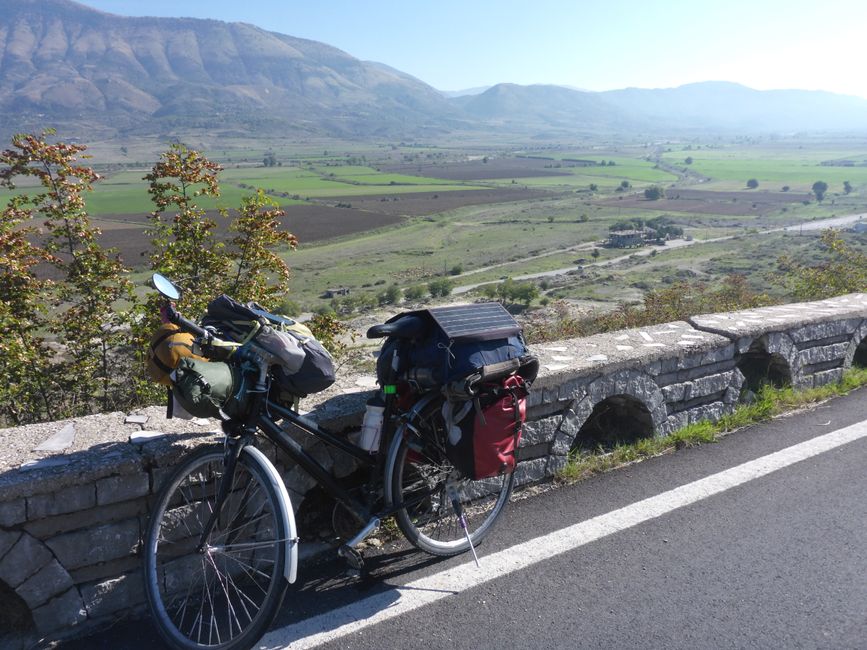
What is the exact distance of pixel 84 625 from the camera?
107 inches

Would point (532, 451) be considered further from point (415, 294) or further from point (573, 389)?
point (415, 294)

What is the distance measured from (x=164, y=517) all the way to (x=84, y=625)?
20.4 inches

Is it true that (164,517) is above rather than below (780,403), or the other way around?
above

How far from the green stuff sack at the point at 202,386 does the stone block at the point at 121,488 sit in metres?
0.48

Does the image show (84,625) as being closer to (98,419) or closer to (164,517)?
(164,517)

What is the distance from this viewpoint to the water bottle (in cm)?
313

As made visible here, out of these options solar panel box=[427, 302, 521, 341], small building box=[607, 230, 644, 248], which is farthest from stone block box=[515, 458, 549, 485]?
small building box=[607, 230, 644, 248]

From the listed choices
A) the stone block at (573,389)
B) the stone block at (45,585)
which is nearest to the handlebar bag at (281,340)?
the stone block at (45,585)

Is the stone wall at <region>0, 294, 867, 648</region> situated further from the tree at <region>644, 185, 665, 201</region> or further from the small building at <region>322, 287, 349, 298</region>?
the tree at <region>644, 185, 665, 201</region>

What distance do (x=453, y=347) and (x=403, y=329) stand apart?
0.26 m

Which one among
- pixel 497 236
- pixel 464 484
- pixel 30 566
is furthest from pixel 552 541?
pixel 497 236

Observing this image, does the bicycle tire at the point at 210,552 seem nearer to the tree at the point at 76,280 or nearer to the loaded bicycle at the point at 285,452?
the loaded bicycle at the point at 285,452

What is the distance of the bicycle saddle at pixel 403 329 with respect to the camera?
306cm

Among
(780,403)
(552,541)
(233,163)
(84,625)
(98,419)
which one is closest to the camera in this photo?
(84,625)
